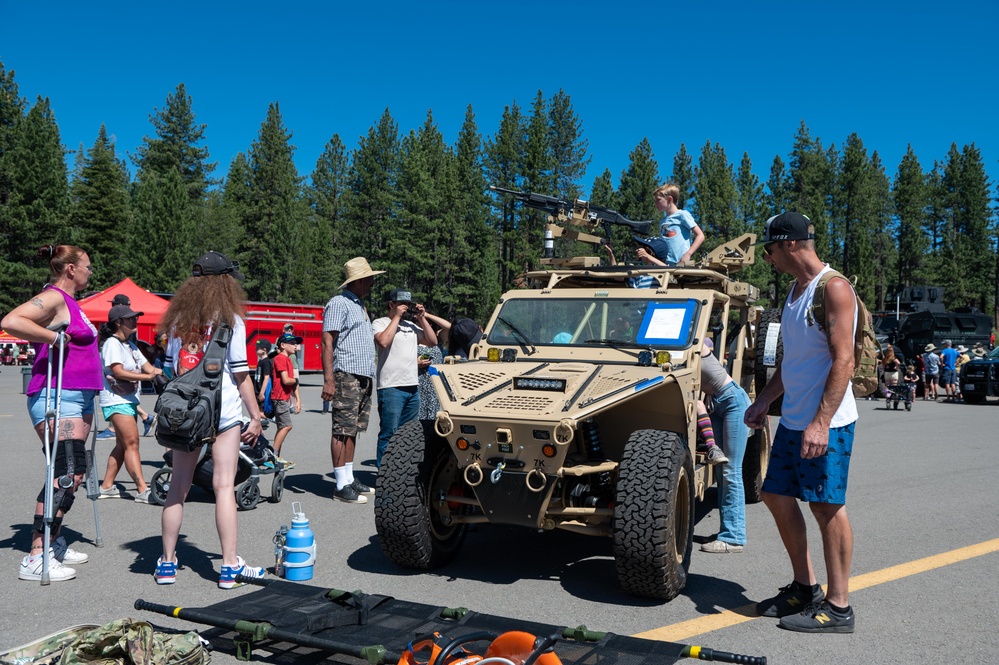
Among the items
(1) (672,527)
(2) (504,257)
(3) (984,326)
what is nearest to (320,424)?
(1) (672,527)

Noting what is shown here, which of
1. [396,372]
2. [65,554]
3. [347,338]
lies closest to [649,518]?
[65,554]

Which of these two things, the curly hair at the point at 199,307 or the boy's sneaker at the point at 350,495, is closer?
the curly hair at the point at 199,307

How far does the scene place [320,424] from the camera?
15617mm

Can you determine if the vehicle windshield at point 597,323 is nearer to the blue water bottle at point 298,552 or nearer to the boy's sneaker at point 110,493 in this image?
the blue water bottle at point 298,552

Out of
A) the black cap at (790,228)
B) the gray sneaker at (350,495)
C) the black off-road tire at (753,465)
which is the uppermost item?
the black cap at (790,228)

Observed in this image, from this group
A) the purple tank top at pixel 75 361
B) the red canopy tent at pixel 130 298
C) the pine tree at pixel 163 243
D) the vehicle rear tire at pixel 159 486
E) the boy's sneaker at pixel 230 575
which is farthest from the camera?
the pine tree at pixel 163 243

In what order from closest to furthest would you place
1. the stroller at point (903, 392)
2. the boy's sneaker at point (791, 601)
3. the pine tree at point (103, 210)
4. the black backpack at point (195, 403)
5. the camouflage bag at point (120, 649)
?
the camouflage bag at point (120, 649), the boy's sneaker at point (791, 601), the black backpack at point (195, 403), the stroller at point (903, 392), the pine tree at point (103, 210)

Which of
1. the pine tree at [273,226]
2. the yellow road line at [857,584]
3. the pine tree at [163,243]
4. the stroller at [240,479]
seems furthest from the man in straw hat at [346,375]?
the pine tree at [273,226]

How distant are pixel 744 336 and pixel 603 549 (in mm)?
2696

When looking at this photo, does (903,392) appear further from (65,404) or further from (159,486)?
(65,404)

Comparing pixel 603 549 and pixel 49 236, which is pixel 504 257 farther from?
pixel 603 549

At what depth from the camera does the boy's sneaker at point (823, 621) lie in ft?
14.6

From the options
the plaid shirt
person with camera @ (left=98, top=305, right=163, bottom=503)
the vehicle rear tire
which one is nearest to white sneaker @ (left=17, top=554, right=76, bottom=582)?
the vehicle rear tire

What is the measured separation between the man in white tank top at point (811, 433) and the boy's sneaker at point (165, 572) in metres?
3.46
